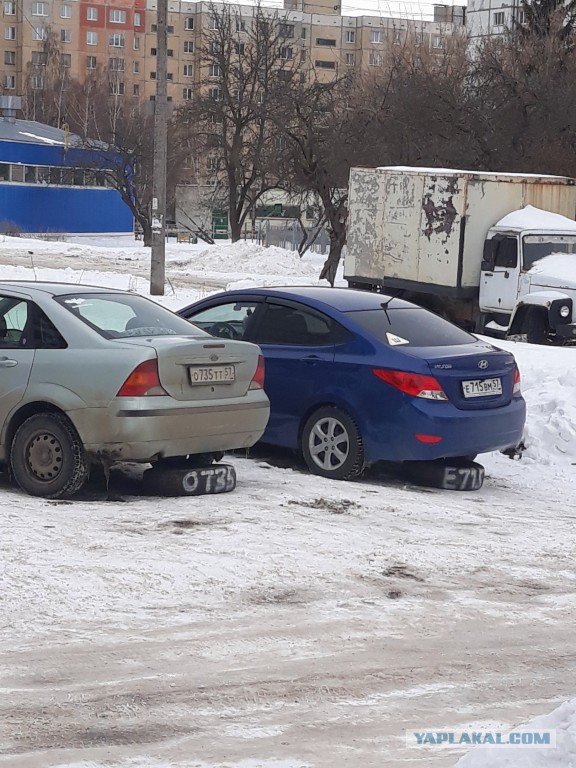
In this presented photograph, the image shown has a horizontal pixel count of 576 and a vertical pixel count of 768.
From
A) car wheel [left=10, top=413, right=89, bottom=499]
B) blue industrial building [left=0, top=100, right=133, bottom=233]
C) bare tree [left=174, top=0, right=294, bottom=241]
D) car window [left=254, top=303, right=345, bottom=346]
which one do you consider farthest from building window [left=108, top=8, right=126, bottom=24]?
car wheel [left=10, top=413, right=89, bottom=499]

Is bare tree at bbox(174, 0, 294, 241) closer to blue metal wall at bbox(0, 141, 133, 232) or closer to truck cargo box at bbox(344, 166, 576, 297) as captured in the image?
blue metal wall at bbox(0, 141, 133, 232)

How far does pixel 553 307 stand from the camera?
62.0ft

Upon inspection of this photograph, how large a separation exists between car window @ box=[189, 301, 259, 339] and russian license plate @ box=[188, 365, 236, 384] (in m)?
1.78

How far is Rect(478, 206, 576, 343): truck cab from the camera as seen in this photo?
1902 cm

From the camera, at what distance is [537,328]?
63.5ft

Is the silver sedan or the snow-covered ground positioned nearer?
the snow-covered ground

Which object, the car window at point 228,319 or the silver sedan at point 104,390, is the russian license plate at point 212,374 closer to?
the silver sedan at point 104,390

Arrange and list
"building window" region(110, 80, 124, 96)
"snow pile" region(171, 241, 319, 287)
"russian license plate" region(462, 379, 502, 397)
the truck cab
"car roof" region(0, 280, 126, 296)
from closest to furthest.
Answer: "car roof" region(0, 280, 126, 296) < "russian license plate" region(462, 379, 502, 397) < the truck cab < "snow pile" region(171, 241, 319, 287) < "building window" region(110, 80, 124, 96)

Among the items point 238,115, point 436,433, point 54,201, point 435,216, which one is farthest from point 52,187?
point 436,433

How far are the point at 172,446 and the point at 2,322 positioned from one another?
1621 mm

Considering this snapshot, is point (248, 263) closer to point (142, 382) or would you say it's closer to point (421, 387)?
point (421, 387)

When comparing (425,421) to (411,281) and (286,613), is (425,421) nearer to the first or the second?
(286,613)

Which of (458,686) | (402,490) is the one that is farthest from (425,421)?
(458,686)

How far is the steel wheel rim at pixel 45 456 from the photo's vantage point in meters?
8.15
